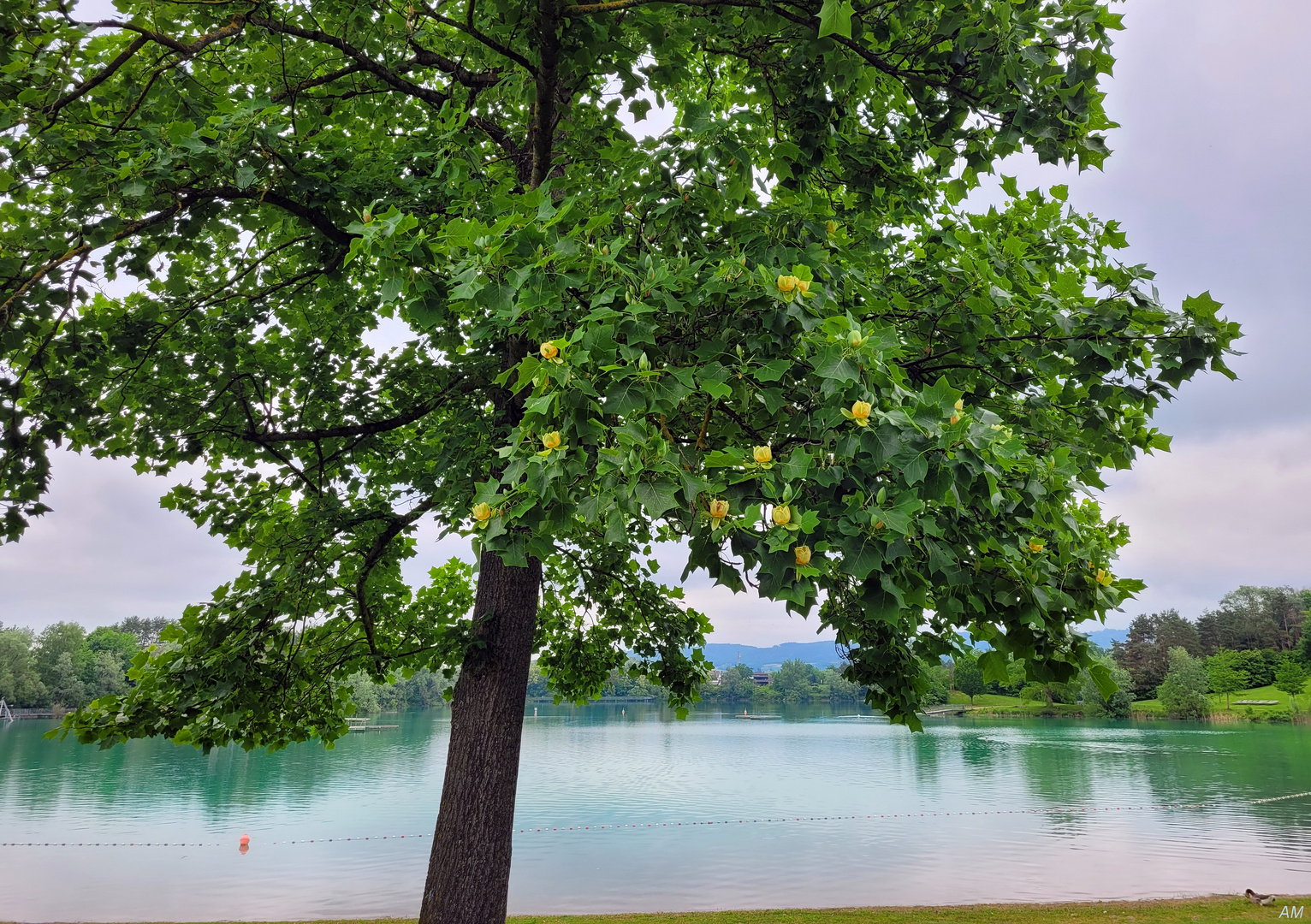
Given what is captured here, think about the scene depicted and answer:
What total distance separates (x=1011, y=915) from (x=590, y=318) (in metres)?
11.5

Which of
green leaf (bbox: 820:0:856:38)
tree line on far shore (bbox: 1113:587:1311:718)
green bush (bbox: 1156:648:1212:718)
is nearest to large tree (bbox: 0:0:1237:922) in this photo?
green leaf (bbox: 820:0:856:38)

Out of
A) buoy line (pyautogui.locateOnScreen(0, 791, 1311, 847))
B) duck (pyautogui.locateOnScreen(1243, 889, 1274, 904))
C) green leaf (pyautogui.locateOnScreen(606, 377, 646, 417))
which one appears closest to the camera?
green leaf (pyautogui.locateOnScreen(606, 377, 646, 417))

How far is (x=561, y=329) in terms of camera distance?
10.9 feet

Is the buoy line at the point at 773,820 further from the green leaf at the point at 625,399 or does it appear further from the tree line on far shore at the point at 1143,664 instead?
the tree line on far shore at the point at 1143,664

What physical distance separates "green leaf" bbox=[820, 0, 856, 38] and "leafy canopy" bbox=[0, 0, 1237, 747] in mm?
15

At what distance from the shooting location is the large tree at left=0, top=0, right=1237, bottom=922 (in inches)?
109

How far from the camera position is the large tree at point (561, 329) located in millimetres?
2771

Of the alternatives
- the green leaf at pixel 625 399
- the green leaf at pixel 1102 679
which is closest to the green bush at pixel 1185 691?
the green leaf at pixel 1102 679

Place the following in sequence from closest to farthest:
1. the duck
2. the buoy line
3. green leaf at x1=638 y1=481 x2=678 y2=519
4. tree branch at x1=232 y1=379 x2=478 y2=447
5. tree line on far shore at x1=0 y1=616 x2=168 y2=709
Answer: green leaf at x1=638 y1=481 x2=678 y2=519, tree branch at x1=232 y1=379 x2=478 y2=447, the duck, the buoy line, tree line on far shore at x1=0 y1=616 x2=168 y2=709

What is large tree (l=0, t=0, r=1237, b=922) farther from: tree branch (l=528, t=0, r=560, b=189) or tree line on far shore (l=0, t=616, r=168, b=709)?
tree line on far shore (l=0, t=616, r=168, b=709)

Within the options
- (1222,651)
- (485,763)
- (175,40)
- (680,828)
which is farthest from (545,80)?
(1222,651)

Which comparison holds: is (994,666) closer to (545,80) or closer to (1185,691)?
(545,80)

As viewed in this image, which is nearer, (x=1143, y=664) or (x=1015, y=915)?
(x=1015, y=915)

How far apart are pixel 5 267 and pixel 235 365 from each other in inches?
89.1
